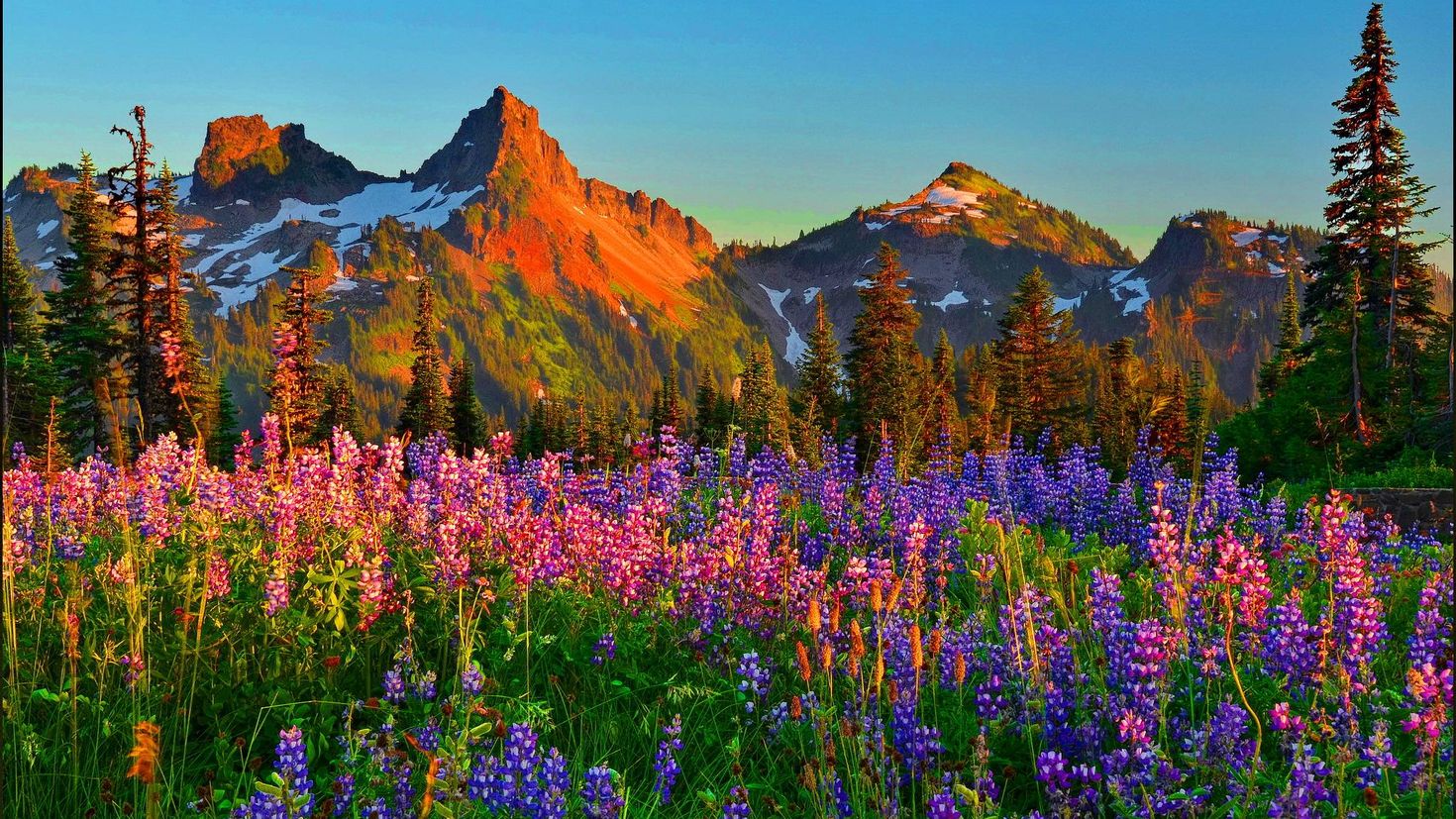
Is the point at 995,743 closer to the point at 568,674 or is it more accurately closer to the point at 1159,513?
the point at 1159,513

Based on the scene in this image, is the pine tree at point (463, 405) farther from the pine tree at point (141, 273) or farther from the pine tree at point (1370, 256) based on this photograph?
the pine tree at point (1370, 256)

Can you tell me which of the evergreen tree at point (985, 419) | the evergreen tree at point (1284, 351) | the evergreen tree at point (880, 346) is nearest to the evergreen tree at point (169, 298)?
the evergreen tree at point (985, 419)

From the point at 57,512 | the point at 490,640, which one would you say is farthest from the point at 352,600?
the point at 57,512

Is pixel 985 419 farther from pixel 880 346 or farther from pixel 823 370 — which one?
pixel 823 370

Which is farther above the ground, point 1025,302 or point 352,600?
point 1025,302

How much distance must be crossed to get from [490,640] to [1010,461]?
25.4ft

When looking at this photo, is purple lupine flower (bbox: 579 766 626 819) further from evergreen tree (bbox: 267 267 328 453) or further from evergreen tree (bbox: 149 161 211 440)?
evergreen tree (bbox: 267 267 328 453)

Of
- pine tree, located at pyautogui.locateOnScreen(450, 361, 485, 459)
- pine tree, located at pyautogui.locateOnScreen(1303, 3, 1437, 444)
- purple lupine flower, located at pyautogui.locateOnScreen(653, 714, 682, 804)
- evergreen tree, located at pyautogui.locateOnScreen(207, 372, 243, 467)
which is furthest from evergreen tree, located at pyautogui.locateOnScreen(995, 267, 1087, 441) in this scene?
purple lupine flower, located at pyautogui.locateOnScreen(653, 714, 682, 804)

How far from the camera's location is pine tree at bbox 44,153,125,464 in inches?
1689

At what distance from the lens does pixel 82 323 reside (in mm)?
43531

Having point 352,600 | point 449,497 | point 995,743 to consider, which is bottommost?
point 995,743

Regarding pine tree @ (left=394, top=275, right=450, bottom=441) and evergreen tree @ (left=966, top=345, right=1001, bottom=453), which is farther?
pine tree @ (left=394, top=275, right=450, bottom=441)

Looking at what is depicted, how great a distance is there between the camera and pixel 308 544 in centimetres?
638

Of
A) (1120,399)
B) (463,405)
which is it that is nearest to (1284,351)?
(1120,399)
